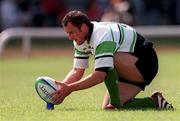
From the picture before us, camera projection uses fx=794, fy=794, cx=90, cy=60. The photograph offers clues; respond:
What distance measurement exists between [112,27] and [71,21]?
63 centimetres

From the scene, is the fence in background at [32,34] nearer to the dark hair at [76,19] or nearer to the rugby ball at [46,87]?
the rugby ball at [46,87]

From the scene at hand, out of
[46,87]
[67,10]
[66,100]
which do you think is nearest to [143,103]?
[46,87]

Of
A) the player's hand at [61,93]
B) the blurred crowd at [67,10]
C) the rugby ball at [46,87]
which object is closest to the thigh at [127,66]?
the player's hand at [61,93]

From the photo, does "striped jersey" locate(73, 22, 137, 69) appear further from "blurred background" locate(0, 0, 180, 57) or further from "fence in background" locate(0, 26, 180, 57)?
"blurred background" locate(0, 0, 180, 57)

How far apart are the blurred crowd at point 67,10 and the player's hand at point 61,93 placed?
63.8 ft

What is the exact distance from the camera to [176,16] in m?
33.7

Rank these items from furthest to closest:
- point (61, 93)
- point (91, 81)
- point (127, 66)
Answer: point (127, 66)
point (61, 93)
point (91, 81)

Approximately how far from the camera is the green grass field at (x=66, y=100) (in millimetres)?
10312

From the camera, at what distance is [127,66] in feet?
36.8

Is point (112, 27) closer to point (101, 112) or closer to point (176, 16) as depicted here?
point (101, 112)

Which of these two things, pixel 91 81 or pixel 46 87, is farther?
pixel 46 87

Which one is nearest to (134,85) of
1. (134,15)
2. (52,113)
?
(52,113)

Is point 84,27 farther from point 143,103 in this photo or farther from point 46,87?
point 143,103

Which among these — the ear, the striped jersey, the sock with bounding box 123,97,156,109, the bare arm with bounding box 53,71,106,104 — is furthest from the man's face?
the sock with bounding box 123,97,156,109
